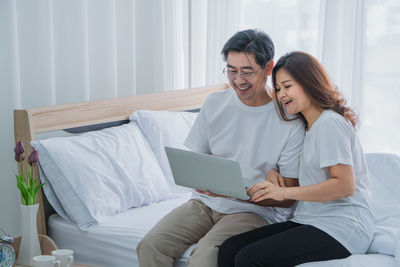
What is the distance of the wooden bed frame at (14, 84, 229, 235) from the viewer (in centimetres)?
214

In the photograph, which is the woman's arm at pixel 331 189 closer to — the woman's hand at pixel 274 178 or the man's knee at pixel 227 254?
the woman's hand at pixel 274 178

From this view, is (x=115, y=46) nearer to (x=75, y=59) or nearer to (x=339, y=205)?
(x=75, y=59)

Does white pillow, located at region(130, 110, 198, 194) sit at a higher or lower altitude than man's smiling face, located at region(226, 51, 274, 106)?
lower

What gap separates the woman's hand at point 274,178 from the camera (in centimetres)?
184

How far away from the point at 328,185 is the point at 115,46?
158cm

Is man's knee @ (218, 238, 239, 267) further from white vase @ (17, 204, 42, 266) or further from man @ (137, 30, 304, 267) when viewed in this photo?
white vase @ (17, 204, 42, 266)

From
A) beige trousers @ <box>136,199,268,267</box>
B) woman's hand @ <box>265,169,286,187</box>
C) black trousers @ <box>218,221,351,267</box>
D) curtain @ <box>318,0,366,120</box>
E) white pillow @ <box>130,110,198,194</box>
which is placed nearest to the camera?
black trousers @ <box>218,221,351,267</box>

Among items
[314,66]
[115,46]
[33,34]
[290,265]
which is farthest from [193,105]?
[290,265]

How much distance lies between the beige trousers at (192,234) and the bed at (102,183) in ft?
0.19

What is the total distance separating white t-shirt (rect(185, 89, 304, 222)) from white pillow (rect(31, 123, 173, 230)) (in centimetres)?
36

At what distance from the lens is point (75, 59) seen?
2.68 metres

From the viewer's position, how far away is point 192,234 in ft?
6.21

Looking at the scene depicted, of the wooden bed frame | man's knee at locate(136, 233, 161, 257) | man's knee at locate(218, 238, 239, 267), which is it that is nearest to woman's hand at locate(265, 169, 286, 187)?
man's knee at locate(218, 238, 239, 267)

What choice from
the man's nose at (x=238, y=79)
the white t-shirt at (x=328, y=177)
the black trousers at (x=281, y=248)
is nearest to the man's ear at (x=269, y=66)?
the man's nose at (x=238, y=79)
